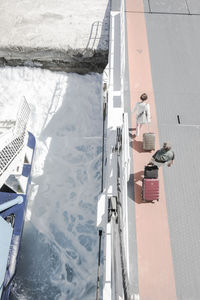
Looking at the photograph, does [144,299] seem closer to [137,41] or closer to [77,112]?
[77,112]

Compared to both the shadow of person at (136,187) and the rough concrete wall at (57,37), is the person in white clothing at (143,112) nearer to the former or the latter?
the shadow of person at (136,187)

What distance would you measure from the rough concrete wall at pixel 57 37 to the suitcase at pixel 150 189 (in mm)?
6995

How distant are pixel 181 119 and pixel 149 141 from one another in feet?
Answer: 4.69

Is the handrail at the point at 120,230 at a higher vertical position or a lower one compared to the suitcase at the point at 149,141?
lower

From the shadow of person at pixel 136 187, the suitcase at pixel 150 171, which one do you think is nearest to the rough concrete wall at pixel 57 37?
the shadow of person at pixel 136 187

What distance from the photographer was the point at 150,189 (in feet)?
20.1

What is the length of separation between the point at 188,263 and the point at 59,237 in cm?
390

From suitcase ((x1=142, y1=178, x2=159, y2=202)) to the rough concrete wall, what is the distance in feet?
23.0

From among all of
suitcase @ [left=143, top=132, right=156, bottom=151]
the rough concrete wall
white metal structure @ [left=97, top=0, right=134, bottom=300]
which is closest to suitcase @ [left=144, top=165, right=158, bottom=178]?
white metal structure @ [left=97, top=0, right=134, bottom=300]

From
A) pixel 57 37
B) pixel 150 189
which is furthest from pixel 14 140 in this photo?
pixel 57 37

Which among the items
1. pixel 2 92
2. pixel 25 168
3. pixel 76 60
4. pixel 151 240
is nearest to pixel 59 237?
pixel 25 168

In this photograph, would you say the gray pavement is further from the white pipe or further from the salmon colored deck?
the white pipe

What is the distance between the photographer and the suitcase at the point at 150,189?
239 inches

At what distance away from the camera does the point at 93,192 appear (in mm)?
8805
